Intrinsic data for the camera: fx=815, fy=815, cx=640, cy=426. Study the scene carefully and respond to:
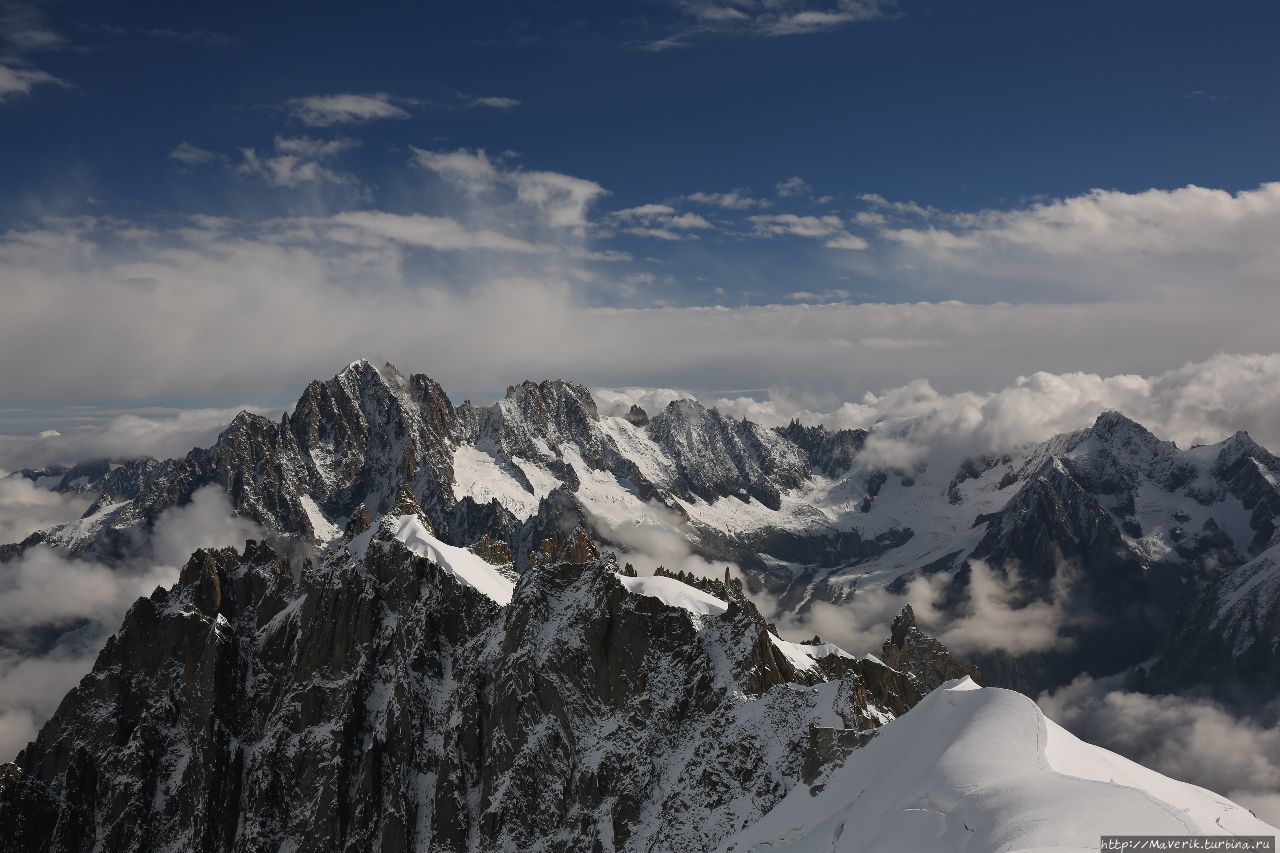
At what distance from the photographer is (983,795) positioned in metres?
53.8

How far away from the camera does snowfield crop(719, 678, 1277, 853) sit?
4538 centimetres

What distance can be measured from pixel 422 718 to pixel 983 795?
410ft

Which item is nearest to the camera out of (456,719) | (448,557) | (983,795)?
(983,795)

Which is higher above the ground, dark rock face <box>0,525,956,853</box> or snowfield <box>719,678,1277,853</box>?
snowfield <box>719,678,1277,853</box>

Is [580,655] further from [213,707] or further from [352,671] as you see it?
[213,707]

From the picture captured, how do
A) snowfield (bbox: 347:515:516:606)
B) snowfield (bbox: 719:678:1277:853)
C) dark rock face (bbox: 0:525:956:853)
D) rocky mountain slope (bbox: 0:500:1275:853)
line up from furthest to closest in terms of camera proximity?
snowfield (bbox: 347:515:516:606), dark rock face (bbox: 0:525:956:853), rocky mountain slope (bbox: 0:500:1275:853), snowfield (bbox: 719:678:1277:853)

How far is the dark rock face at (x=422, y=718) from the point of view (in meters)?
122

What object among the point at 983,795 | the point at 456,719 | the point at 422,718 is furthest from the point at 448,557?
the point at 983,795

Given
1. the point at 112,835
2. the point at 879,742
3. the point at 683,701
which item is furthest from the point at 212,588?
the point at 879,742

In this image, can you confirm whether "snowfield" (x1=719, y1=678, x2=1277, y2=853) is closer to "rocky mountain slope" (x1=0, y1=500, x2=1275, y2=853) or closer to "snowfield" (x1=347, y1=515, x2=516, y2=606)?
"rocky mountain slope" (x1=0, y1=500, x2=1275, y2=853)

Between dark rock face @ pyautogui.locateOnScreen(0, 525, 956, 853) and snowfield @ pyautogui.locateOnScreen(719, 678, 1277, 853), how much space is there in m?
23.9

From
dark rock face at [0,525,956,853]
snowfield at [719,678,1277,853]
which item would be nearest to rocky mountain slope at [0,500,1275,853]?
dark rock face at [0,525,956,853]

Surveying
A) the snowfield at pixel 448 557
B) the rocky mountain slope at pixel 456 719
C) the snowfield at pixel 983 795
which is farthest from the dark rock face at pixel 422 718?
the snowfield at pixel 983 795

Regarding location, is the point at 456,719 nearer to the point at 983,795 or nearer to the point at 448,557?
the point at 448,557
